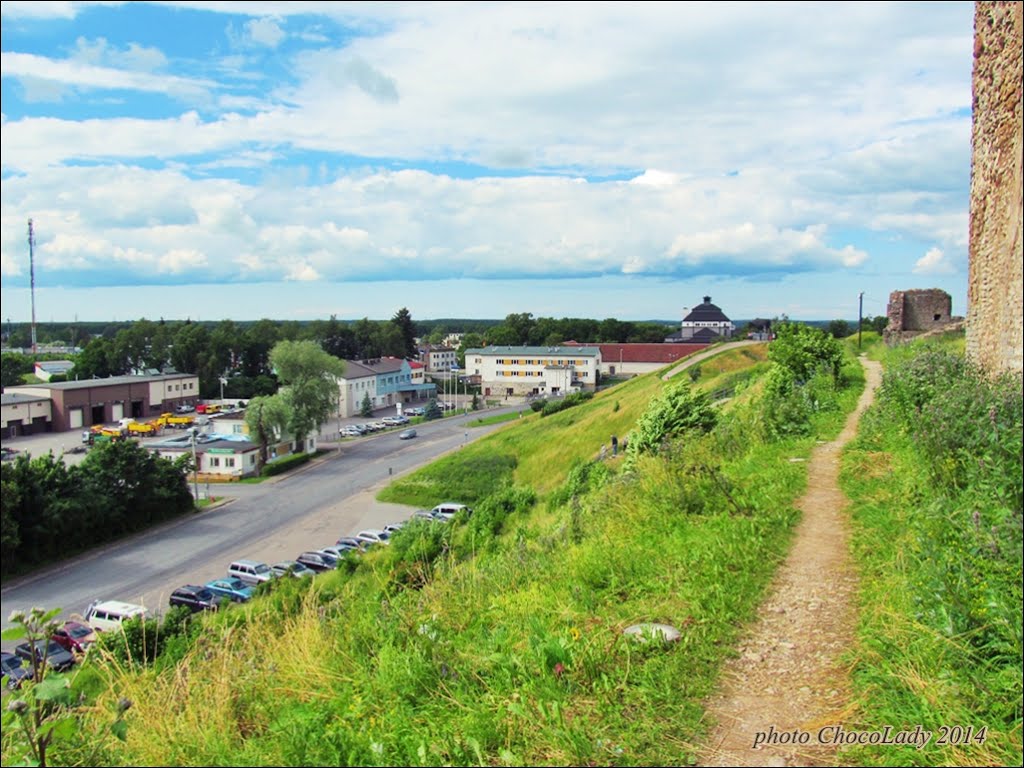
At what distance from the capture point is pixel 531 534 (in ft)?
31.9

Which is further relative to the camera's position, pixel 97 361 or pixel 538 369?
pixel 97 361

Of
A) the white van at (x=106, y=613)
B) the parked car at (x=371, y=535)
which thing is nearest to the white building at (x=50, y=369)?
the parked car at (x=371, y=535)

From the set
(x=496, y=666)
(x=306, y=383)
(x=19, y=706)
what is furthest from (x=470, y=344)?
(x=19, y=706)

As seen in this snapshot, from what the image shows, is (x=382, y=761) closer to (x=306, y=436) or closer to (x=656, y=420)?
(x=656, y=420)

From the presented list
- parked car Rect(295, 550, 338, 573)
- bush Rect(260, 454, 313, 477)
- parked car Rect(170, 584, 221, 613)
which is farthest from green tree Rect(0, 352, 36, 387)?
parked car Rect(170, 584, 221, 613)

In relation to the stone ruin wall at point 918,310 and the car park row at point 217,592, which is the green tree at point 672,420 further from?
the stone ruin wall at point 918,310

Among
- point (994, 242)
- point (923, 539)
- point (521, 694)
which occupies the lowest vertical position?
point (521, 694)

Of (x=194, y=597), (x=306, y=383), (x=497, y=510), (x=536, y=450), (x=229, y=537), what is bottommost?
(x=229, y=537)

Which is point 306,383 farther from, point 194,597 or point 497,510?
point 497,510

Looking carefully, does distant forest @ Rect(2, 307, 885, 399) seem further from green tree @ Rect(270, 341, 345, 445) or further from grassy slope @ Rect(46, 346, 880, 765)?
grassy slope @ Rect(46, 346, 880, 765)

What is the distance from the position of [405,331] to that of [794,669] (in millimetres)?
104348

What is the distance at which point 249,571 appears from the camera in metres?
22.2

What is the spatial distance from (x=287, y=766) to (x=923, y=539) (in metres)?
3.77

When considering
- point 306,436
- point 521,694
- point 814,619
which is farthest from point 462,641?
point 306,436
